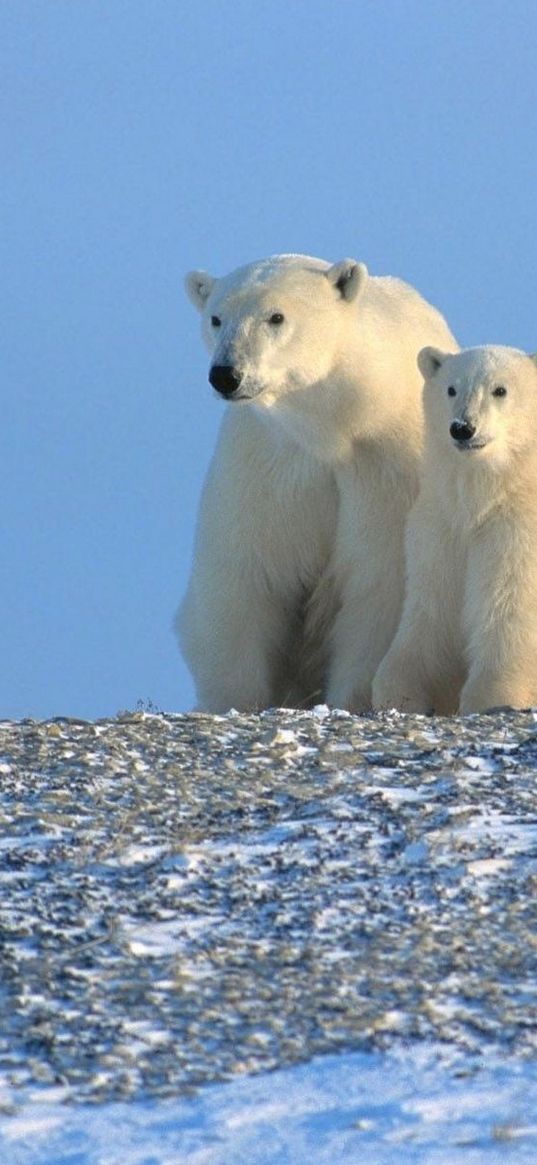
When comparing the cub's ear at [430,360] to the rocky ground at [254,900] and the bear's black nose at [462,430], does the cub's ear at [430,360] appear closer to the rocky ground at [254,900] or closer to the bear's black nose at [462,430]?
the bear's black nose at [462,430]

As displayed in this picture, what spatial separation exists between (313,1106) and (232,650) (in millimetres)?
5859

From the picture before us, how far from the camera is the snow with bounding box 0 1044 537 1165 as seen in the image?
360cm

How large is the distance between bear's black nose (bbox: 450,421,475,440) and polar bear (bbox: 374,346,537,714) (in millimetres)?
52

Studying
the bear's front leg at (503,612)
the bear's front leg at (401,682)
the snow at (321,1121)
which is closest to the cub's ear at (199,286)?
the bear's front leg at (503,612)

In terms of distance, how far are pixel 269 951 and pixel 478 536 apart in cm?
433

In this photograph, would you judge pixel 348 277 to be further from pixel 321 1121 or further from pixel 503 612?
pixel 321 1121

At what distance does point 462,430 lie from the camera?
8.25 meters

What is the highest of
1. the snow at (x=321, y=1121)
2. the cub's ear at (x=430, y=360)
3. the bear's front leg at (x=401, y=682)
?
the cub's ear at (x=430, y=360)

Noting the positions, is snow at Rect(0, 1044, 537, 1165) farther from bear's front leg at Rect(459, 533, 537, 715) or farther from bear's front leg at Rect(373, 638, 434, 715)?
bear's front leg at Rect(373, 638, 434, 715)

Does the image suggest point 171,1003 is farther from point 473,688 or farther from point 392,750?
point 473,688

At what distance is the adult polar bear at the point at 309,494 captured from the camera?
28.6 ft

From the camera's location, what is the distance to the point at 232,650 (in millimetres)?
9586

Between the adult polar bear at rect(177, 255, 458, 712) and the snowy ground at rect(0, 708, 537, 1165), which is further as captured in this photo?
the adult polar bear at rect(177, 255, 458, 712)

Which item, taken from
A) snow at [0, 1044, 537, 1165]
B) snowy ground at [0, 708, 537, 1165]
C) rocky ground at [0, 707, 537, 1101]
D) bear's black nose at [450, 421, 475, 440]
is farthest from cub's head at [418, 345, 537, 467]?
snow at [0, 1044, 537, 1165]
